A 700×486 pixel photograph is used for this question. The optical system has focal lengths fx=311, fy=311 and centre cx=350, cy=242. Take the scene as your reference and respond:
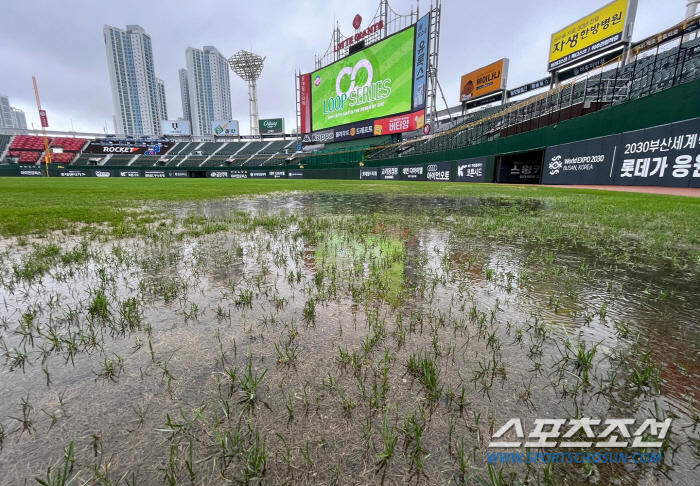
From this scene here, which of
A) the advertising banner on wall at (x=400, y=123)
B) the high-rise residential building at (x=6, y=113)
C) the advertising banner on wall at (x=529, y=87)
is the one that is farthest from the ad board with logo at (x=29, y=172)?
the high-rise residential building at (x=6, y=113)

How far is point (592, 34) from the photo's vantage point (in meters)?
30.0

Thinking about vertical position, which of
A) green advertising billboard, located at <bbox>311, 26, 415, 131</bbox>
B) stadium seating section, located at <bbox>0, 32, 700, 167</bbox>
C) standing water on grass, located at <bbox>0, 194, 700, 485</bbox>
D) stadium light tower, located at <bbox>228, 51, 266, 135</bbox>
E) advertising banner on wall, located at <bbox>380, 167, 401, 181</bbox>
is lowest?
standing water on grass, located at <bbox>0, 194, 700, 485</bbox>

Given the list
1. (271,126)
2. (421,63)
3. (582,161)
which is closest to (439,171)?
(582,161)

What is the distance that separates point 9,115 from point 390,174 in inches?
9783

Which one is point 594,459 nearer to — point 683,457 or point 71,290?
point 683,457

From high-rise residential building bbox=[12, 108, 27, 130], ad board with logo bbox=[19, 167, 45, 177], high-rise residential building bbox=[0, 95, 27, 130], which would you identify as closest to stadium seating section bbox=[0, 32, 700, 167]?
ad board with logo bbox=[19, 167, 45, 177]

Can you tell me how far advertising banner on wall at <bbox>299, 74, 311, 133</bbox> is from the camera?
50.9 meters

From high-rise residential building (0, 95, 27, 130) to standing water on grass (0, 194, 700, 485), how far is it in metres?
250

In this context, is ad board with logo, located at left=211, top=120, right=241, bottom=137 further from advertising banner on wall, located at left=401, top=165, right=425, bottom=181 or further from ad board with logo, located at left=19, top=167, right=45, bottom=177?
advertising banner on wall, located at left=401, top=165, right=425, bottom=181

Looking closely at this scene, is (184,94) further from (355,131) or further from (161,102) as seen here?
(355,131)

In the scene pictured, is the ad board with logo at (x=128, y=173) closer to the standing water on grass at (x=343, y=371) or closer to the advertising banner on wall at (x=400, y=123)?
the advertising banner on wall at (x=400, y=123)

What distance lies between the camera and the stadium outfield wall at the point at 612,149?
11352 mm

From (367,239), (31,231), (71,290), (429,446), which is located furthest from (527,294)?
(31,231)

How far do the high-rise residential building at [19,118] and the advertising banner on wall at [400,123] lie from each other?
23653 centimetres
